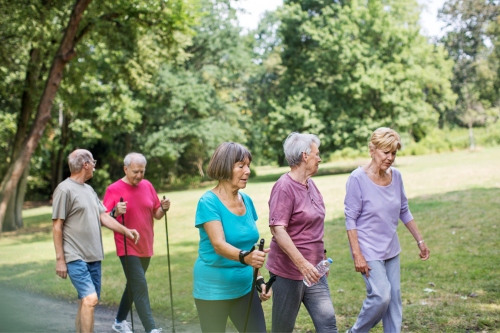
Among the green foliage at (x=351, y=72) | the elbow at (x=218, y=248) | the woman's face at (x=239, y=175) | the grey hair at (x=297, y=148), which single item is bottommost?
the elbow at (x=218, y=248)

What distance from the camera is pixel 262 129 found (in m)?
33.9

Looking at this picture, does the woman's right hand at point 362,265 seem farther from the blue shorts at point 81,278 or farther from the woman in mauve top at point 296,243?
the blue shorts at point 81,278

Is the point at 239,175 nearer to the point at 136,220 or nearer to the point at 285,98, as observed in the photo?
the point at 136,220

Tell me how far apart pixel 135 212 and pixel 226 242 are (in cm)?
241

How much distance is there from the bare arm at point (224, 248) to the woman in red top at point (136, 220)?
215 centimetres

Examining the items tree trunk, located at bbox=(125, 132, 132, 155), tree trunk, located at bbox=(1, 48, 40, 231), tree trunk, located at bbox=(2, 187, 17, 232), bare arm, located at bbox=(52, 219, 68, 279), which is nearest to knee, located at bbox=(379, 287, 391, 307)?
bare arm, located at bbox=(52, 219, 68, 279)

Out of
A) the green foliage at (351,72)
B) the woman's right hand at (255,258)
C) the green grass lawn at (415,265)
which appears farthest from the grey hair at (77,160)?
the green foliage at (351,72)

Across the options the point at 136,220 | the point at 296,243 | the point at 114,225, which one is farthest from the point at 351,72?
the point at 296,243

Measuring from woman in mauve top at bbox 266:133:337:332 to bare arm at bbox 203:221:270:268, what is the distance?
1.51 ft

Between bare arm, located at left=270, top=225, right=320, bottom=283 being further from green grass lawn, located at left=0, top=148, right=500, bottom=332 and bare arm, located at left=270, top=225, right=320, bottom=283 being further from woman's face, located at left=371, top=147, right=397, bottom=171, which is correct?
green grass lawn, located at left=0, top=148, right=500, bottom=332

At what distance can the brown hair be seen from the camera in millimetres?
3115

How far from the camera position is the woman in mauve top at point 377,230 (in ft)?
12.1

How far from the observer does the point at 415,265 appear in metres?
7.69

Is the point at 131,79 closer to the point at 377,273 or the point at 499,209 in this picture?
the point at 499,209
